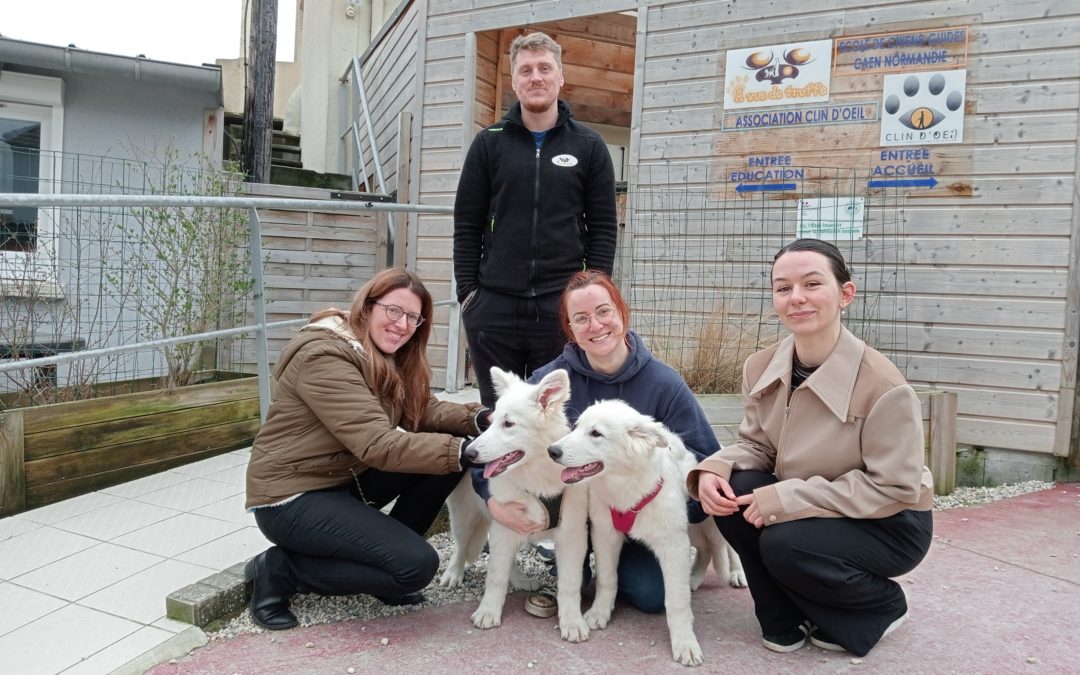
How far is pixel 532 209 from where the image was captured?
3104 mm

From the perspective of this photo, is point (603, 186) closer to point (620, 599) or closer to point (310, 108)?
point (620, 599)

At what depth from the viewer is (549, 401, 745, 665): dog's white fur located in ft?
7.77

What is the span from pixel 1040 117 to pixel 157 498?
5600mm

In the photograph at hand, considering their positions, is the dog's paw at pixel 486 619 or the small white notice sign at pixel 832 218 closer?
the dog's paw at pixel 486 619

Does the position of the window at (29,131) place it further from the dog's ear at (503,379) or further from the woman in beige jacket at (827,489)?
the woman in beige jacket at (827,489)

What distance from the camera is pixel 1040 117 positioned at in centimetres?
463

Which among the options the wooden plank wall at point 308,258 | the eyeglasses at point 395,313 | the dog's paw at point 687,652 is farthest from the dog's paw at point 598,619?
the wooden plank wall at point 308,258

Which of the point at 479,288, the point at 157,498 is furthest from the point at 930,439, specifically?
the point at 157,498

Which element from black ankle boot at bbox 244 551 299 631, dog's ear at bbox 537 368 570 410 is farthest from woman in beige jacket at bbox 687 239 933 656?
black ankle boot at bbox 244 551 299 631

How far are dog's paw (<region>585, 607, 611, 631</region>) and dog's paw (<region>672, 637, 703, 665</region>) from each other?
297mm

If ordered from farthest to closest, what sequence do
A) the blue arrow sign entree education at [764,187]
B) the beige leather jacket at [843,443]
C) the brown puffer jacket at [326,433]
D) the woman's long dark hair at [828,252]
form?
the blue arrow sign entree education at [764,187], the brown puffer jacket at [326,433], the woman's long dark hair at [828,252], the beige leather jacket at [843,443]

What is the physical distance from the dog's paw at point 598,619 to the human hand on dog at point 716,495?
549mm

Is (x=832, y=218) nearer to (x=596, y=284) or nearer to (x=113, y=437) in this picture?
(x=596, y=284)

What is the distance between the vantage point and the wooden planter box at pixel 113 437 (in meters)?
3.59
